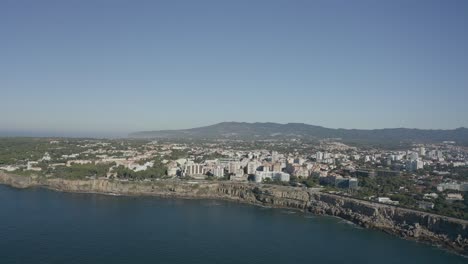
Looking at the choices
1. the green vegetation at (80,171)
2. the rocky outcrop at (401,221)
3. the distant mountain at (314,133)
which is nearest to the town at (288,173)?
the green vegetation at (80,171)

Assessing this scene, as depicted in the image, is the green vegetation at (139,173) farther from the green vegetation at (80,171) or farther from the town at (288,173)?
the green vegetation at (80,171)

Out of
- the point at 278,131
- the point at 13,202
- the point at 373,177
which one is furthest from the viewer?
the point at 278,131

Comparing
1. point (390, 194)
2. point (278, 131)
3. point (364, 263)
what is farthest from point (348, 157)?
point (278, 131)

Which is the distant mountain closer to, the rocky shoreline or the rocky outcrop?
the rocky shoreline

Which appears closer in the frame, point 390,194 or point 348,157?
point 390,194

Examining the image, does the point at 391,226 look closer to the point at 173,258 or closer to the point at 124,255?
the point at 173,258

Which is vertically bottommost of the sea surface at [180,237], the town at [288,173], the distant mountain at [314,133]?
the sea surface at [180,237]
